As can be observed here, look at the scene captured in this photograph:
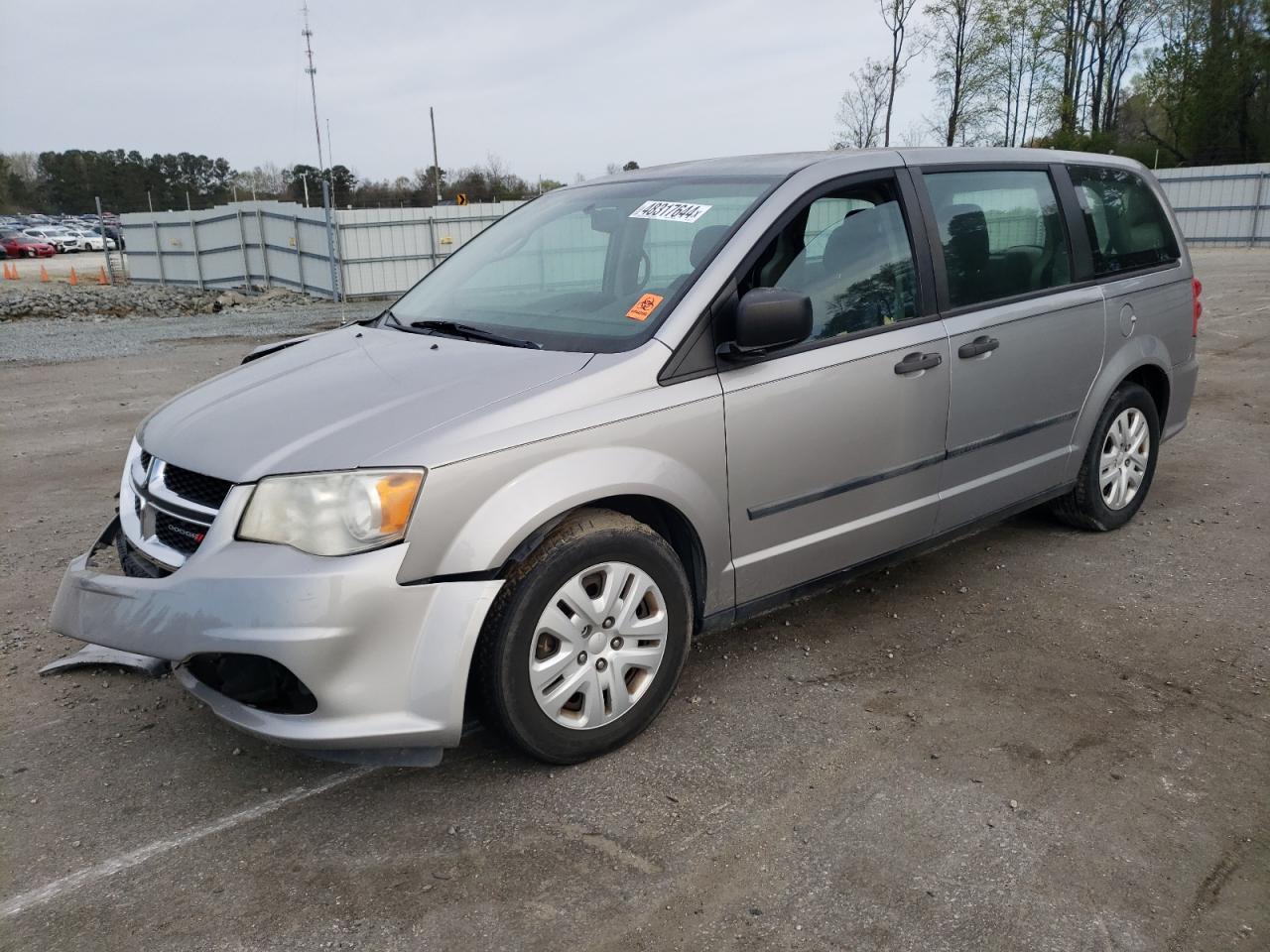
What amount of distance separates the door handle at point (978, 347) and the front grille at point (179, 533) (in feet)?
8.98

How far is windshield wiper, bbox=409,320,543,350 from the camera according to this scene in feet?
11.0

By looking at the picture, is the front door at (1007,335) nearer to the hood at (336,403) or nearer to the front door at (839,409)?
the front door at (839,409)

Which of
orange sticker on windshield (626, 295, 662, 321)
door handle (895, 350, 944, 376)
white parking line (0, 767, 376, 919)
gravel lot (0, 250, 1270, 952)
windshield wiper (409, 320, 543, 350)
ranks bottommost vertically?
gravel lot (0, 250, 1270, 952)

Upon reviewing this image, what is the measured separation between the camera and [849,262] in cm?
367

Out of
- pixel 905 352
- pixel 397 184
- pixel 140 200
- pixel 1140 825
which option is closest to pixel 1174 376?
pixel 905 352

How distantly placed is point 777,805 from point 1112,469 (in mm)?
2999

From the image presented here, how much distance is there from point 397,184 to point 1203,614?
52.1 metres

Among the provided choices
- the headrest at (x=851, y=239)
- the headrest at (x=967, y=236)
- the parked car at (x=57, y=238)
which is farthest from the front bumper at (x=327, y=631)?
the parked car at (x=57, y=238)

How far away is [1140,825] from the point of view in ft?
9.07

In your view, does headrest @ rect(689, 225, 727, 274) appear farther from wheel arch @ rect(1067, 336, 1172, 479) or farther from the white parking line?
wheel arch @ rect(1067, 336, 1172, 479)

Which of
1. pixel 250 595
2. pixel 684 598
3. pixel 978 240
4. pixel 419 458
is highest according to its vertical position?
pixel 978 240

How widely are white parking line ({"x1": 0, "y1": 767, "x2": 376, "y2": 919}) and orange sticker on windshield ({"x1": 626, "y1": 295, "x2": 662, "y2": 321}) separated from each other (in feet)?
5.35

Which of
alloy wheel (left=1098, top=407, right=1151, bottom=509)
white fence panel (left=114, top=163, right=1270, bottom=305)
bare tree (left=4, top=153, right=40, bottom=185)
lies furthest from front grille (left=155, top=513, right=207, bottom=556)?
bare tree (left=4, top=153, right=40, bottom=185)

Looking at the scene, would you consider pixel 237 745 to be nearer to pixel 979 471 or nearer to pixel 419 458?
pixel 419 458
